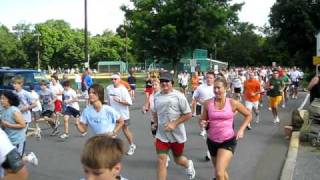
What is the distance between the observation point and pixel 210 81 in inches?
455

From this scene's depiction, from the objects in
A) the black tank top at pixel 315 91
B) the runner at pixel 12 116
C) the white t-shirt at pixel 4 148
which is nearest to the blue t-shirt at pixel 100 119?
the runner at pixel 12 116

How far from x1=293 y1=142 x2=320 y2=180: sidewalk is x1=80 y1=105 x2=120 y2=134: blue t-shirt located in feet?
9.18

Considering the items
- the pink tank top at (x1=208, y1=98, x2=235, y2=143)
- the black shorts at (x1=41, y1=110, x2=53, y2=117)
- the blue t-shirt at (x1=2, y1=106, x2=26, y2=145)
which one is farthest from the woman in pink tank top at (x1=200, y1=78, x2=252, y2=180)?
the black shorts at (x1=41, y1=110, x2=53, y2=117)

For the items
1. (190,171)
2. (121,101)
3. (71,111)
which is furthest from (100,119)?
(71,111)

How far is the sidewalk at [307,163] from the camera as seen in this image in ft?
26.9

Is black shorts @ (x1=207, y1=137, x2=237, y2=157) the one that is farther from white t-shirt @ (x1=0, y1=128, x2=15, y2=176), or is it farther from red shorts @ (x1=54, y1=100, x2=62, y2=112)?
red shorts @ (x1=54, y1=100, x2=62, y2=112)

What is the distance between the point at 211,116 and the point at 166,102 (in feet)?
2.96

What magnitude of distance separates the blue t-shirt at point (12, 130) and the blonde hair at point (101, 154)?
14.8ft

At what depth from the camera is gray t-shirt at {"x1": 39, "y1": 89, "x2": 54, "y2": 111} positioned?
49.3ft

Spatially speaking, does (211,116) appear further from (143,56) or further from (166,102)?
(143,56)

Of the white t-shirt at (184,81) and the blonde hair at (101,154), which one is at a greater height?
the blonde hair at (101,154)

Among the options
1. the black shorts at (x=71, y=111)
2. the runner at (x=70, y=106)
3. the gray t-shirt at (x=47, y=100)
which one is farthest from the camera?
the gray t-shirt at (x=47, y=100)

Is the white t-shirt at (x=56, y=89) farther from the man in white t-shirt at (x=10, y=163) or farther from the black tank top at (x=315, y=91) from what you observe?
the man in white t-shirt at (x=10, y=163)

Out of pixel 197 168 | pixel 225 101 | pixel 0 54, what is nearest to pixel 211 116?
pixel 225 101
